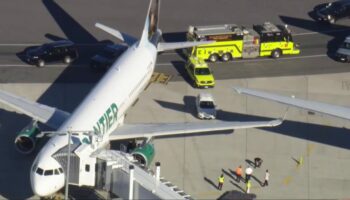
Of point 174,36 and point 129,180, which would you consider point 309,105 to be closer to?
point 129,180

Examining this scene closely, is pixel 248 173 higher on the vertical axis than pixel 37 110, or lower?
lower

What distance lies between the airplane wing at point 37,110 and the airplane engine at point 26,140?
3.40 ft

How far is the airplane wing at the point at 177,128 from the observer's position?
67438 mm

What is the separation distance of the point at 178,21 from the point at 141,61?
19.9m

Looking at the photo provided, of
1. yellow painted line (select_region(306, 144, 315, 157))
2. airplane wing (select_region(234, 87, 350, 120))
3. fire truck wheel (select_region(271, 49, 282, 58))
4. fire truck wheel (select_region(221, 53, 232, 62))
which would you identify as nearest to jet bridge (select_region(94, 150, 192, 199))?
airplane wing (select_region(234, 87, 350, 120))

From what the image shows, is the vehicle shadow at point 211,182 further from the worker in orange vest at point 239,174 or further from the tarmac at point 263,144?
the worker in orange vest at point 239,174

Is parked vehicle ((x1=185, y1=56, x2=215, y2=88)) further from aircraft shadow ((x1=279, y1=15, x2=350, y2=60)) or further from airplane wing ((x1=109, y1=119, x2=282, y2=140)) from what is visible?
aircraft shadow ((x1=279, y1=15, x2=350, y2=60))

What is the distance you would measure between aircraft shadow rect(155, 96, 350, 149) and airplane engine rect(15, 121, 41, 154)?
44.4ft

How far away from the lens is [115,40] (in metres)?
89.2

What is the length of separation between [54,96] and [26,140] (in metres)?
9.78

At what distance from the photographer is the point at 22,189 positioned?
64438 millimetres

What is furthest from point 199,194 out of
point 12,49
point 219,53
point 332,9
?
point 332,9

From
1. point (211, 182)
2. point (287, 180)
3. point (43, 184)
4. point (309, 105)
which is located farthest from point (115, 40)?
point (43, 184)

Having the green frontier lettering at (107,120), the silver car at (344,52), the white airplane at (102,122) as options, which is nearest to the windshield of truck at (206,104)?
the white airplane at (102,122)
